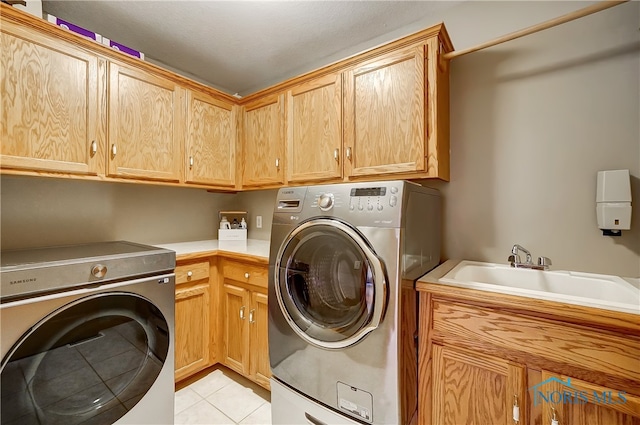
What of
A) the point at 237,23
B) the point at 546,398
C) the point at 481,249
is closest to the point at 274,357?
the point at 546,398

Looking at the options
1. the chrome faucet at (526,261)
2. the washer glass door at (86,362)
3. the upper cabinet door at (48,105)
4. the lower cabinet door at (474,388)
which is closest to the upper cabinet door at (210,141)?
the upper cabinet door at (48,105)

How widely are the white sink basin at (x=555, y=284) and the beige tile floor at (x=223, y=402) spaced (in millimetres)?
1426

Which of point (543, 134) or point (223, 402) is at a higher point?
point (543, 134)

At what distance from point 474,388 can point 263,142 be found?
2.03 m

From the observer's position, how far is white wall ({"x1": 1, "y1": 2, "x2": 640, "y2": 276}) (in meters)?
1.29

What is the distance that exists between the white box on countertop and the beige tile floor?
3.46 feet

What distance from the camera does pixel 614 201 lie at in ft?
4.07

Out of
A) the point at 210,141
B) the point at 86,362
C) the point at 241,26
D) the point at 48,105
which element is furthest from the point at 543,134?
the point at 48,105

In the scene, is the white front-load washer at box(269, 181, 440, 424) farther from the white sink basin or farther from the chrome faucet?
the chrome faucet

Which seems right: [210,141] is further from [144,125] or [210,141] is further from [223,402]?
[223,402]

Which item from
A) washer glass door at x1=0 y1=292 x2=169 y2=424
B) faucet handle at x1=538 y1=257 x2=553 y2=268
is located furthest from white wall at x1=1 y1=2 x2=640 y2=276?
washer glass door at x1=0 y1=292 x2=169 y2=424

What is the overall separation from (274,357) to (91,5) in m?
2.33

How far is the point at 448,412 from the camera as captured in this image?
3.75 ft

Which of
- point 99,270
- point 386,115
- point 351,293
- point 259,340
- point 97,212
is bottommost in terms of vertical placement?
point 259,340
